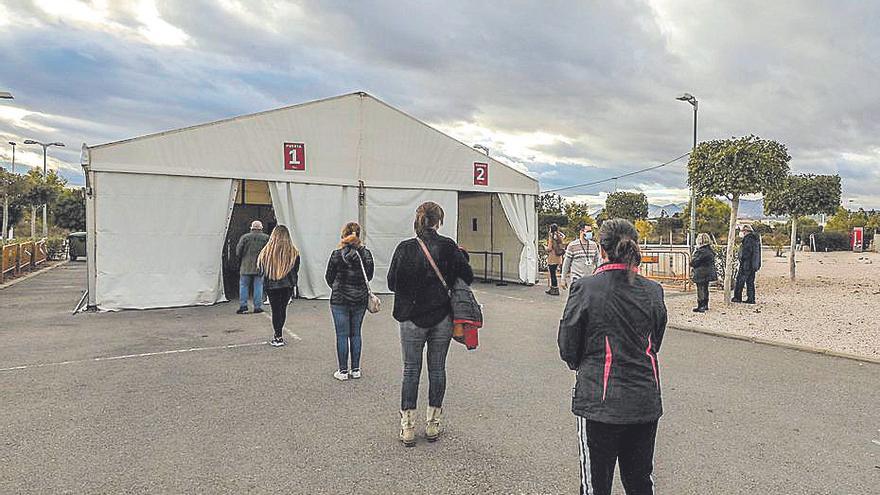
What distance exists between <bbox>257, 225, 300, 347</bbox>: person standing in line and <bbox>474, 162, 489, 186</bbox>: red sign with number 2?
740 cm

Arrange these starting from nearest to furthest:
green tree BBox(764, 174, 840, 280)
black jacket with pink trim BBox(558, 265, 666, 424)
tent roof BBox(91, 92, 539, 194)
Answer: black jacket with pink trim BBox(558, 265, 666, 424) → tent roof BBox(91, 92, 539, 194) → green tree BBox(764, 174, 840, 280)

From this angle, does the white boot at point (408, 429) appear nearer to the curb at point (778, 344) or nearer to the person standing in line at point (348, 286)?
the person standing in line at point (348, 286)

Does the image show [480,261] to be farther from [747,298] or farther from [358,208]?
[747,298]

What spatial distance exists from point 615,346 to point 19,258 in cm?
2074

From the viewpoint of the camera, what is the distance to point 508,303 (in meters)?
12.3

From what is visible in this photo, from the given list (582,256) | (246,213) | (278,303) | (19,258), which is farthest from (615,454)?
(19,258)

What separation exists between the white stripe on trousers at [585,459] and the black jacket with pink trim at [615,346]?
0.10 m

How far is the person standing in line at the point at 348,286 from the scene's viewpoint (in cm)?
570

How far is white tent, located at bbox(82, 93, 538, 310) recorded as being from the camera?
1055 cm

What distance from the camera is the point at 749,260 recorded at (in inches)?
446

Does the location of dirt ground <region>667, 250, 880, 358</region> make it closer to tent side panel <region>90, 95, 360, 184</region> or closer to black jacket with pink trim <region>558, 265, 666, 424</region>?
black jacket with pink trim <region>558, 265, 666, 424</region>

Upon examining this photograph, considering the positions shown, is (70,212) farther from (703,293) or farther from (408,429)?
(408,429)

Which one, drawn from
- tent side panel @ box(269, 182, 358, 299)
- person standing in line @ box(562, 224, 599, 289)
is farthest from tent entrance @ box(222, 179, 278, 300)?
person standing in line @ box(562, 224, 599, 289)

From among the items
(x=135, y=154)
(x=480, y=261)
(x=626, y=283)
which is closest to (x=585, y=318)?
(x=626, y=283)
